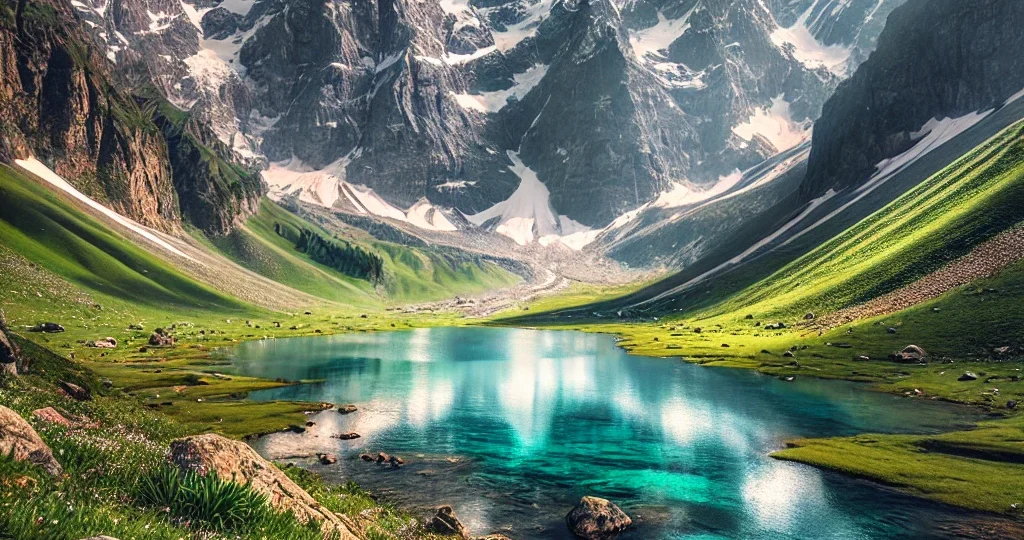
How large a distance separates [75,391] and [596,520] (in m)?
40.4

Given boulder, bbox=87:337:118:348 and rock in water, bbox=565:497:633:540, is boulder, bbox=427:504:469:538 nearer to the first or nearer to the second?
rock in water, bbox=565:497:633:540

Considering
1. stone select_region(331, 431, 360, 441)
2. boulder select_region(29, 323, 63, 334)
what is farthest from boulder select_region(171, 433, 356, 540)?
boulder select_region(29, 323, 63, 334)

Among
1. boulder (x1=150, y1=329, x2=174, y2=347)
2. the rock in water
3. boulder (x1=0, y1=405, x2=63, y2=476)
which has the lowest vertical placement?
boulder (x1=150, y1=329, x2=174, y2=347)

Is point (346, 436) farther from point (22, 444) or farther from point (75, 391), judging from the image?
point (22, 444)

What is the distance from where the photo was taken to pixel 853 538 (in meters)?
40.4


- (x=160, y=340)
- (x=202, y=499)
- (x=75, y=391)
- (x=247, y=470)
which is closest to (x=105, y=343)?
(x=160, y=340)

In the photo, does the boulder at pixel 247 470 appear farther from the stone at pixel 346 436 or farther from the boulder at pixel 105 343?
the boulder at pixel 105 343

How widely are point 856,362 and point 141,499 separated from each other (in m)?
111

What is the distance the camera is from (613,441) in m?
68.2

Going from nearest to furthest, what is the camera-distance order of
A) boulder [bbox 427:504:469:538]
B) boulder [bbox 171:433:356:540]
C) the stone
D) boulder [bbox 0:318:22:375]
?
boulder [bbox 171:433:356:540]
boulder [bbox 427:504:469:538]
boulder [bbox 0:318:22:375]
the stone

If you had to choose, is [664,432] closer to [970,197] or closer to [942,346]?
[942,346]

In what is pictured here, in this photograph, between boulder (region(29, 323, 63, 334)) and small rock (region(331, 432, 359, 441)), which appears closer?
small rock (region(331, 432, 359, 441))

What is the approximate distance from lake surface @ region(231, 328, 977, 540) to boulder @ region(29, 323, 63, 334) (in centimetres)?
3480

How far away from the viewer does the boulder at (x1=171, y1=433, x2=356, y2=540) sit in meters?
17.5
